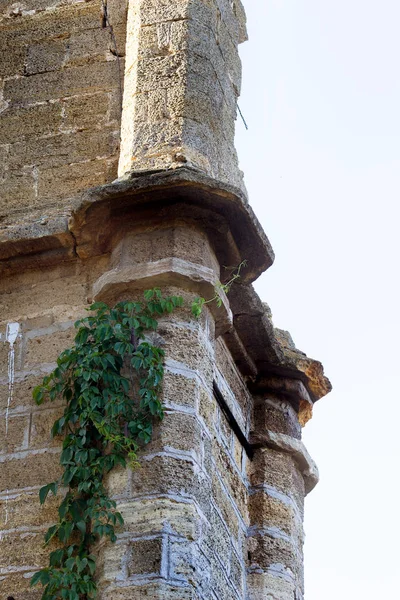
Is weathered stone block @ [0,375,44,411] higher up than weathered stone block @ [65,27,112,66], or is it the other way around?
weathered stone block @ [65,27,112,66]

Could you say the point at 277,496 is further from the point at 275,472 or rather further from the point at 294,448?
the point at 294,448

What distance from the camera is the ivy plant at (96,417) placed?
4977 mm

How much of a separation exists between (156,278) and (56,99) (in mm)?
1514

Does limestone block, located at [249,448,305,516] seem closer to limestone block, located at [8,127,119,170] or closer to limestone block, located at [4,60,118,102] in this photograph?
limestone block, located at [8,127,119,170]

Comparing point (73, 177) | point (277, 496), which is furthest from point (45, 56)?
point (277, 496)

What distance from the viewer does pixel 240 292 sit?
6168 mm

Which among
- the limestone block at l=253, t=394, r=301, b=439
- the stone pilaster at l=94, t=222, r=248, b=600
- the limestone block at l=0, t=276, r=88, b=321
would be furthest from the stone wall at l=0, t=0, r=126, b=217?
the limestone block at l=253, t=394, r=301, b=439

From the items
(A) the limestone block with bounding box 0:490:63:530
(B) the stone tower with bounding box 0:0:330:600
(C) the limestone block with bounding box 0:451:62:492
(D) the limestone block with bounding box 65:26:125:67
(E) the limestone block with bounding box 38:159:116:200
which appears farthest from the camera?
(D) the limestone block with bounding box 65:26:125:67

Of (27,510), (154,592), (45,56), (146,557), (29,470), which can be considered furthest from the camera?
(45,56)

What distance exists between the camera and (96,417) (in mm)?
5223

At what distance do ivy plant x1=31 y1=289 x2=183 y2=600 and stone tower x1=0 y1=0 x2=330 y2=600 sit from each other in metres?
0.07

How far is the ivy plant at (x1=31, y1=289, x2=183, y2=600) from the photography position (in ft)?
16.3

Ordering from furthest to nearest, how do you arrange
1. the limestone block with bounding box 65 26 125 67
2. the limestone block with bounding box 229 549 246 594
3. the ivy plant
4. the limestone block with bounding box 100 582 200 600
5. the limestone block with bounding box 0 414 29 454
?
1. the limestone block with bounding box 65 26 125 67
2. the limestone block with bounding box 229 549 246 594
3. the limestone block with bounding box 0 414 29 454
4. the ivy plant
5. the limestone block with bounding box 100 582 200 600

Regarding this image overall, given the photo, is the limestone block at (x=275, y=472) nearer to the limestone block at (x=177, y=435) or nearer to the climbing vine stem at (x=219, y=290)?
the climbing vine stem at (x=219, y=290)
